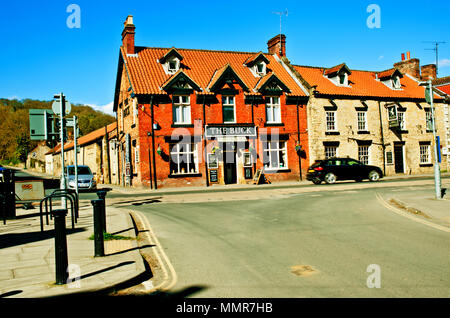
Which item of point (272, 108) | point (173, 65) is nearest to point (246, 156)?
point (272, 108)

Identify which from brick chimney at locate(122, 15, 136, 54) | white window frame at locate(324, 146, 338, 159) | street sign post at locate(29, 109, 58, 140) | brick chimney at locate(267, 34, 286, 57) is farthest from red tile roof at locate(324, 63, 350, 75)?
street sign post at locate(29, 109, 58, 140)

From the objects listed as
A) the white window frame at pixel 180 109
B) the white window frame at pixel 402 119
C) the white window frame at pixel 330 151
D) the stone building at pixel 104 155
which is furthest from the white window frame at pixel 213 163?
the white window frame at pixel 402 119

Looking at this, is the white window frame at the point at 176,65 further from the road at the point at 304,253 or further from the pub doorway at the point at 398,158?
the pub doorway at the point at 398,158

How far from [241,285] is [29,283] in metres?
3.06

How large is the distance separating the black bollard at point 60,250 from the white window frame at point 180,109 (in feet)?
72.3

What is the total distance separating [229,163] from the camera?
28688 millimetres

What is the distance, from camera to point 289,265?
6172 millimetres

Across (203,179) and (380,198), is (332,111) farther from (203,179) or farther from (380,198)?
(380,198)

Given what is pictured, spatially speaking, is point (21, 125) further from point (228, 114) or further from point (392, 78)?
point (392, 78)

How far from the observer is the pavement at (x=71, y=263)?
5.19 m

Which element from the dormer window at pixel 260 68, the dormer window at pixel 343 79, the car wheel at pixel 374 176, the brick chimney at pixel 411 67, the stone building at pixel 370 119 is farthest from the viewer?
the brick chimney at pixel 411 67

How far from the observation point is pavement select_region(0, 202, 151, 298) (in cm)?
519

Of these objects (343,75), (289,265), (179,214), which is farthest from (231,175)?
(289,265)
